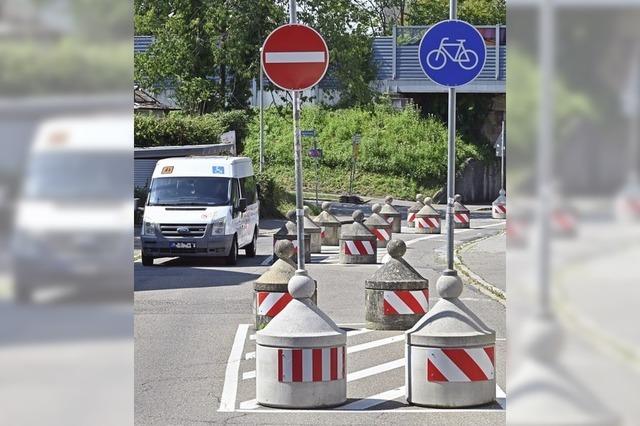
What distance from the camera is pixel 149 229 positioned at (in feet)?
82.7

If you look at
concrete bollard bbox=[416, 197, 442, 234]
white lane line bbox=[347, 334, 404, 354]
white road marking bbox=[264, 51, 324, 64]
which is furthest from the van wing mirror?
white road marking bbox=[264, 51, 324, 64]

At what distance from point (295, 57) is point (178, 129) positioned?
125ft

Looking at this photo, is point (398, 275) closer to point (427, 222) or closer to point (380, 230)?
point (380, 230)

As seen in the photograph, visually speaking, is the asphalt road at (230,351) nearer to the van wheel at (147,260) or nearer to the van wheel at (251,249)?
the van wheel at (147,260)

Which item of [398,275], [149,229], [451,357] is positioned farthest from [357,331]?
[149,229]

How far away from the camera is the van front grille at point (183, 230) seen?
25.2 m

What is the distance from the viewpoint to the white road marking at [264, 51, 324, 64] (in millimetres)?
9398

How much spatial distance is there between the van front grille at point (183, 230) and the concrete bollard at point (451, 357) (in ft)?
54.0

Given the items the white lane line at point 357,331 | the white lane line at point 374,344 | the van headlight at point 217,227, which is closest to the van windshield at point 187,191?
the van headlight at point 217,227

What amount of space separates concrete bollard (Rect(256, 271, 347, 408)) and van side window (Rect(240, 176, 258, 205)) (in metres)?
18.0
